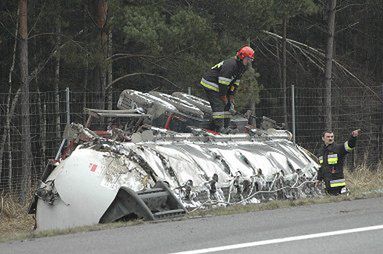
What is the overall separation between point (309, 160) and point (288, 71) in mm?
16934

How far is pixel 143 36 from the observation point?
710 inches

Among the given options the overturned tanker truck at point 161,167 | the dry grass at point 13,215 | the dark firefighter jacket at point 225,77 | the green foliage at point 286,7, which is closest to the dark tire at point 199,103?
the overturned tanker truck at point 161,167

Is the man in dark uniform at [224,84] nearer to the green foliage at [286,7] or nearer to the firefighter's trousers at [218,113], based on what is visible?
the firefighter's trousers at [218,113]

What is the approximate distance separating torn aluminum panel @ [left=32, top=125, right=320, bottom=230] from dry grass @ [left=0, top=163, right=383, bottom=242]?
48cm

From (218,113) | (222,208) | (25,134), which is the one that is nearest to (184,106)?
(218,113)

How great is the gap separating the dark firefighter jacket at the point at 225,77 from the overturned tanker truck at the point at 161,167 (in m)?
0.53

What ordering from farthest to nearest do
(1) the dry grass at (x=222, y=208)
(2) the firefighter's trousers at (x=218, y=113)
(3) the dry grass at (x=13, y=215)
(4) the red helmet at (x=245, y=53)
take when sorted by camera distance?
(2) the firefighter's trousers at (x=218, y=113) < (4) the red helmet at (x=245, y=53) < (3) the dry grass at (x=13, y=215) < (1) the dry grass at (x=222, y=208)

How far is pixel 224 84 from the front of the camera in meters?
13.6

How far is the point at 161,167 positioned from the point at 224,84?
9.92 ft

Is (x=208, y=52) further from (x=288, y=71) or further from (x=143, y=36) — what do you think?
(x=288, y=71)

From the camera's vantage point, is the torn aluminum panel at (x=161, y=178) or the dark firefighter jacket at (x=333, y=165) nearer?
the torn aluminum panel at (x=161, y=178)

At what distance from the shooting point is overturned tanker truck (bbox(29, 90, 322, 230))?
10.1 metres

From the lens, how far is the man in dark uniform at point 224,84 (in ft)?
44.0

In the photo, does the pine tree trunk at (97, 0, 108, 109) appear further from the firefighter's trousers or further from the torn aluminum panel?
the torn aluminum panel
